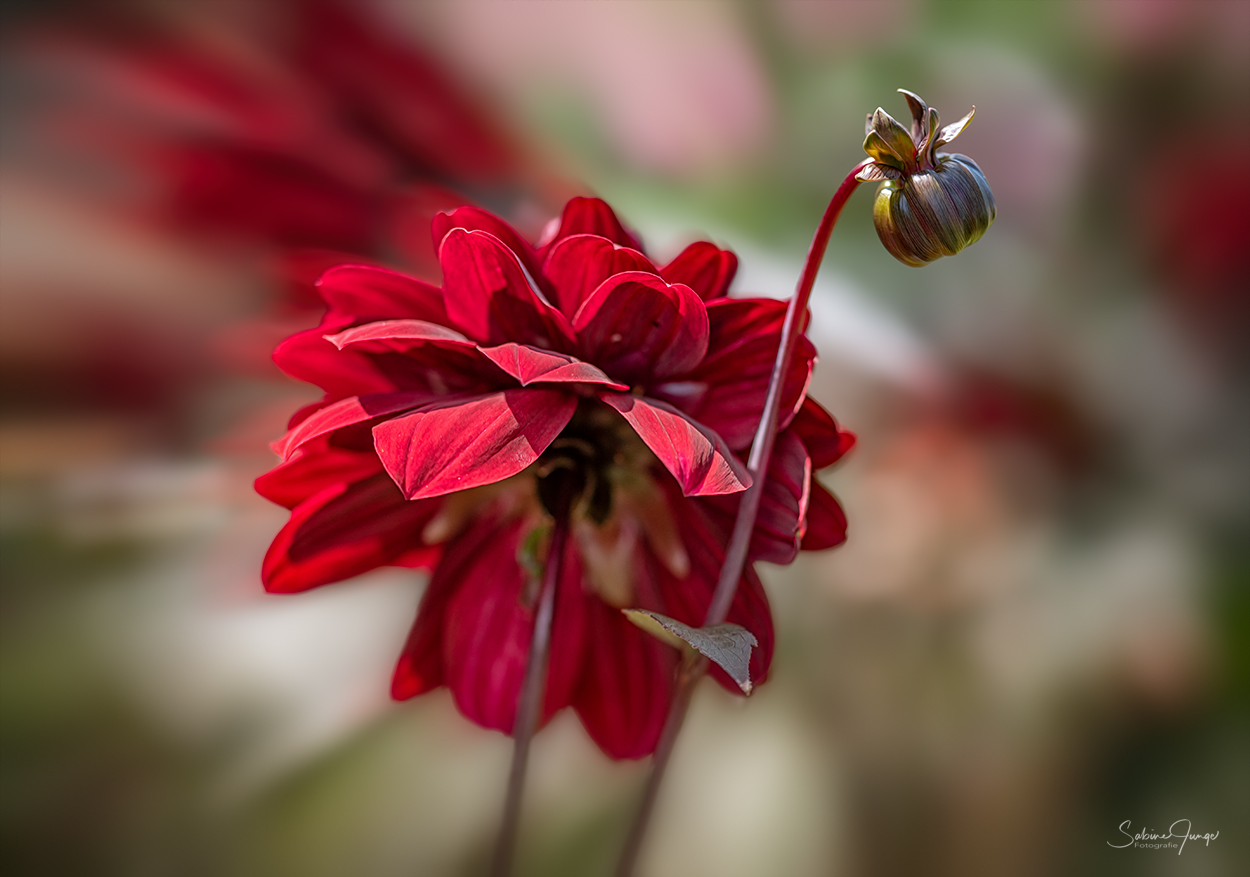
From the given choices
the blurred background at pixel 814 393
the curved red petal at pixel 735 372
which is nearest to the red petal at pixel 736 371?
the curved red petal at pixel 735 372

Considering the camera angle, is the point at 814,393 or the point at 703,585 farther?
the point at 814,393

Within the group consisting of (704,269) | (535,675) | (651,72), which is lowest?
(535,675)

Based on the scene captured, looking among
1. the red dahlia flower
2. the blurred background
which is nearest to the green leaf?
the red dahlia flower

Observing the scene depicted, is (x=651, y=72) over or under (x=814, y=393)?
over

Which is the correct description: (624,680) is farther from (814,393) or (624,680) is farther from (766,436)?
(814,393)

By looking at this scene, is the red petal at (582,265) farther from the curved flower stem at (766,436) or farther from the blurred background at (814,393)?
the blurred background at (814,393)

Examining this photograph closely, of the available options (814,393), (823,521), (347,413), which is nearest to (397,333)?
(347,413)

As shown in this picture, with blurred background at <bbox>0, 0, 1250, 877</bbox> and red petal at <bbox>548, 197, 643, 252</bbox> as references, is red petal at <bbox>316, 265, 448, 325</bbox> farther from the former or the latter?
blurred background at <bbox>0, 0, 1250, 877</bbox>
